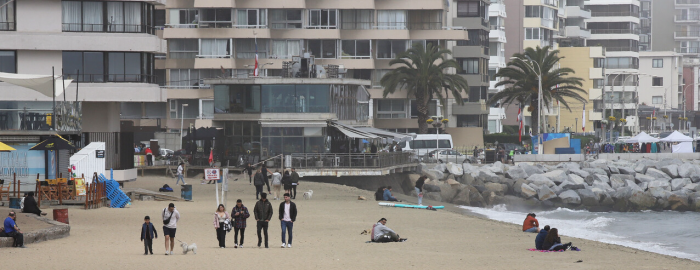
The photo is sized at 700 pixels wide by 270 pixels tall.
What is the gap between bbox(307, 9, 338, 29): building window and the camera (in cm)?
7412

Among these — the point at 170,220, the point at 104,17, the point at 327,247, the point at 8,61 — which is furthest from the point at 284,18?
the point at 170,220

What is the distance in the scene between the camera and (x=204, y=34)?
72.3 m

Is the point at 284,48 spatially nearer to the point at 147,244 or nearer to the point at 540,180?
the point at 540,180

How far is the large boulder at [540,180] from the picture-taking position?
55188 mm

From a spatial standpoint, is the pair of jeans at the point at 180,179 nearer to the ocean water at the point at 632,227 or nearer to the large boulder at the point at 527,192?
the ocean water at the point at 632,227

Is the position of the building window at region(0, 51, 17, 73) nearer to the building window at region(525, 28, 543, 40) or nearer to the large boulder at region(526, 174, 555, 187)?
the large boulder at region(526, 174, 555, 187)

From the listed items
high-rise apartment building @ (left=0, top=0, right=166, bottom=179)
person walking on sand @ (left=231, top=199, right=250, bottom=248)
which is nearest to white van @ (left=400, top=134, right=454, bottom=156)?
high-rise apartment building @ (left=0, top=0, right=166, bottom=179)

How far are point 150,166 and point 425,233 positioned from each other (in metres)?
27.5

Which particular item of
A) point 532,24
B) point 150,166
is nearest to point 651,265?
point 150,166

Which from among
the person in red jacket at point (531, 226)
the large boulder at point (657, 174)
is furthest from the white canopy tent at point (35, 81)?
the large boulder at point (657, 174)

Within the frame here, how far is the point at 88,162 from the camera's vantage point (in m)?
34.8

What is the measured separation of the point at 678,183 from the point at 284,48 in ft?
103

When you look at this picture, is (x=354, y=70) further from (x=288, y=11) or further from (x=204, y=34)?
(x=204, y=34)

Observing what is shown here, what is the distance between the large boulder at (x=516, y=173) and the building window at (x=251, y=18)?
24493 millimetres
